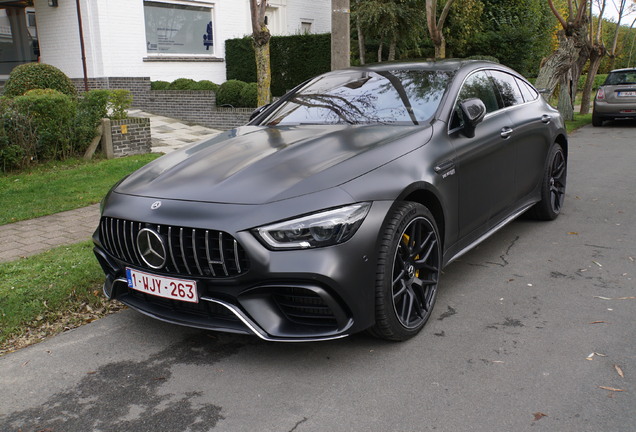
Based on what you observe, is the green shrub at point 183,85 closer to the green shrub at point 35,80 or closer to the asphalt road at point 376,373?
the green shrub at point 35,80

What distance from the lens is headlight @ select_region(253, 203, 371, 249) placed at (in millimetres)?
2969

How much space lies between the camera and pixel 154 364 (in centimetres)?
332

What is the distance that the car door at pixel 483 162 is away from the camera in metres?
4.11

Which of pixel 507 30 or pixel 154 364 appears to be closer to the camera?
pixel 154 364

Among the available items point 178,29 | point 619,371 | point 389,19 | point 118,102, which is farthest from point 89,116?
point 389,19

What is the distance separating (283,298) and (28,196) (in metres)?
5.31

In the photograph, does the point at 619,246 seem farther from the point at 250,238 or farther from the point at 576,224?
the point at 250,238

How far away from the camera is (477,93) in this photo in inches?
184

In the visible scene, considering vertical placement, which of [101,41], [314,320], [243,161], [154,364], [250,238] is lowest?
[154,364]

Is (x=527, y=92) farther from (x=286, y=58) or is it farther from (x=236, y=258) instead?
(x=286, y=58)

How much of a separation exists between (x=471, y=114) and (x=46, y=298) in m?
3.14

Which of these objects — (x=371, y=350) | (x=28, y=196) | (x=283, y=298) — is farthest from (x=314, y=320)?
(x=28, y=196)

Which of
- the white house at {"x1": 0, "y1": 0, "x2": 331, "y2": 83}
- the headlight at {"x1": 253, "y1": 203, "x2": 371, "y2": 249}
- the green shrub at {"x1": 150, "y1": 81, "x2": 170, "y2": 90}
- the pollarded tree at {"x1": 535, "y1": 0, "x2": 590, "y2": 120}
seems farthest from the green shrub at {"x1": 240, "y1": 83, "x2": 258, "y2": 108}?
the headlight at {"x1": 253, "y1": 203, "x2": 371, "y2": 249}

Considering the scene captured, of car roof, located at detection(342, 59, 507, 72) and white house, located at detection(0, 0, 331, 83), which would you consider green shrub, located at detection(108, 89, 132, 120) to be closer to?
car roof, located at detection(342, 59, 507, 72)
